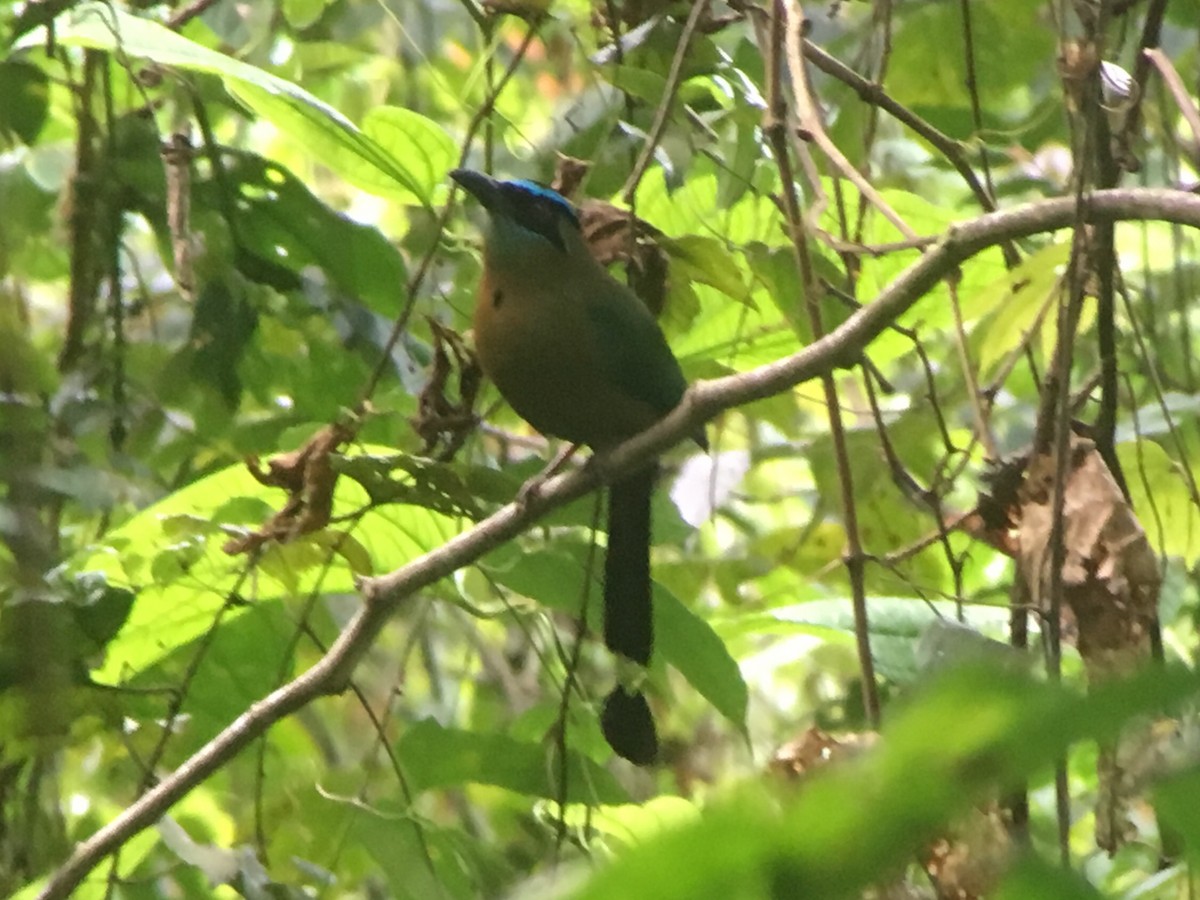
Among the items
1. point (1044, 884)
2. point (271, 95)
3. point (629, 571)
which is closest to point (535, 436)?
point (629, 571)

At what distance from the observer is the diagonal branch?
1357 millimetres

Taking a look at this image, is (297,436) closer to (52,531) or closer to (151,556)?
(151,556)

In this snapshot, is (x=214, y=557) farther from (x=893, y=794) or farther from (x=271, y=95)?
(x=893, y=794)

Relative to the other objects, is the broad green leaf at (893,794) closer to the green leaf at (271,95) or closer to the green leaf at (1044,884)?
the green leaf at (1044,884)

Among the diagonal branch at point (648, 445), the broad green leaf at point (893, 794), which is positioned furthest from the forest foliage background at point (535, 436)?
the broad green leaf at point (893, 794)

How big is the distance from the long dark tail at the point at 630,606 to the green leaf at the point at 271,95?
596mm

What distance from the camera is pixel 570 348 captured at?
7.80 feet

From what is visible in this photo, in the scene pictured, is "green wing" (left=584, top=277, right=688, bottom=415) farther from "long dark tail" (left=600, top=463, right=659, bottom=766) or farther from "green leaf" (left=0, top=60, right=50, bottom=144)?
"green leaf" (left=0, top=60, right=50, bottom=144)

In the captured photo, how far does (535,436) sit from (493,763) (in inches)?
50.9

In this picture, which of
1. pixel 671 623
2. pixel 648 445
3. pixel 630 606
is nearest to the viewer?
pixel 648 445

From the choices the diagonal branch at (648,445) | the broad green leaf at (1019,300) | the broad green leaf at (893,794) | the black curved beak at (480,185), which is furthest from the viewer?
the black curved beak at (480,185)

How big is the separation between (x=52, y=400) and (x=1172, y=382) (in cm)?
197

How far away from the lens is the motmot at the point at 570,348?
2.29m

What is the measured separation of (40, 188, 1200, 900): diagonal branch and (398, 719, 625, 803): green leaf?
430mm
